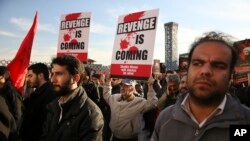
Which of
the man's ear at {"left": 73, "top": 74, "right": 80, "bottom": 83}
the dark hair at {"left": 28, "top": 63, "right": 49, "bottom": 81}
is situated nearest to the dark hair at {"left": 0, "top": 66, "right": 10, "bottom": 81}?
the dark hair at {"left": 28, "top": 63, "right": 49, "bottom": 81}

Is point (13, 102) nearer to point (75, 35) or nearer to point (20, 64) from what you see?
point (20, 64)

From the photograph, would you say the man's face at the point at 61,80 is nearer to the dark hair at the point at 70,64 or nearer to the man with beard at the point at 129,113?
the dark hair at the point at 70,64

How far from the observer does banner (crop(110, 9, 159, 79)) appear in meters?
5.50

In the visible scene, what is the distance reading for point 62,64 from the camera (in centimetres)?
371

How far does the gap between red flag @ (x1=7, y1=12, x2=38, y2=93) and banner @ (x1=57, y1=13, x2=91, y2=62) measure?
34.9 inches

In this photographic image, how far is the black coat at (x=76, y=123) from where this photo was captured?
318 centimetres

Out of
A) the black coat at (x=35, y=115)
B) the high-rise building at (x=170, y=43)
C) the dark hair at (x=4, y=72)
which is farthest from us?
the high-rise building at (x=170, y=43)

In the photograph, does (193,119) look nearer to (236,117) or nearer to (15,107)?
(236,117)

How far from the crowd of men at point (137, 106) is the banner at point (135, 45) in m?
0.28

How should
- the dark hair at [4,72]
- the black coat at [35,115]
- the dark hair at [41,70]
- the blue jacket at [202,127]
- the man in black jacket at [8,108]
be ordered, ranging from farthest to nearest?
1. the dark hair at [4,72]
2. the dark hair at [41,70]
3. the black coat at [35,115]
4. the man in black jacket at [8,108]
5. the blue jacket at [202,127]

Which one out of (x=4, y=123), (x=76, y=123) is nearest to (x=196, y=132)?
(x=76, y=123)

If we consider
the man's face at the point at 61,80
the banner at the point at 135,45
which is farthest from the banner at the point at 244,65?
the man's face at the point at 61,80

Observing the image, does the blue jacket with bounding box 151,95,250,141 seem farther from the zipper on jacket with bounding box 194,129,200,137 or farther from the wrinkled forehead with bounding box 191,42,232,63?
the wrinkled forehead with bounding box 191,42,232,63

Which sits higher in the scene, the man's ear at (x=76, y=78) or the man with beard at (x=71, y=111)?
the man's ear at (x=76, y=78)
